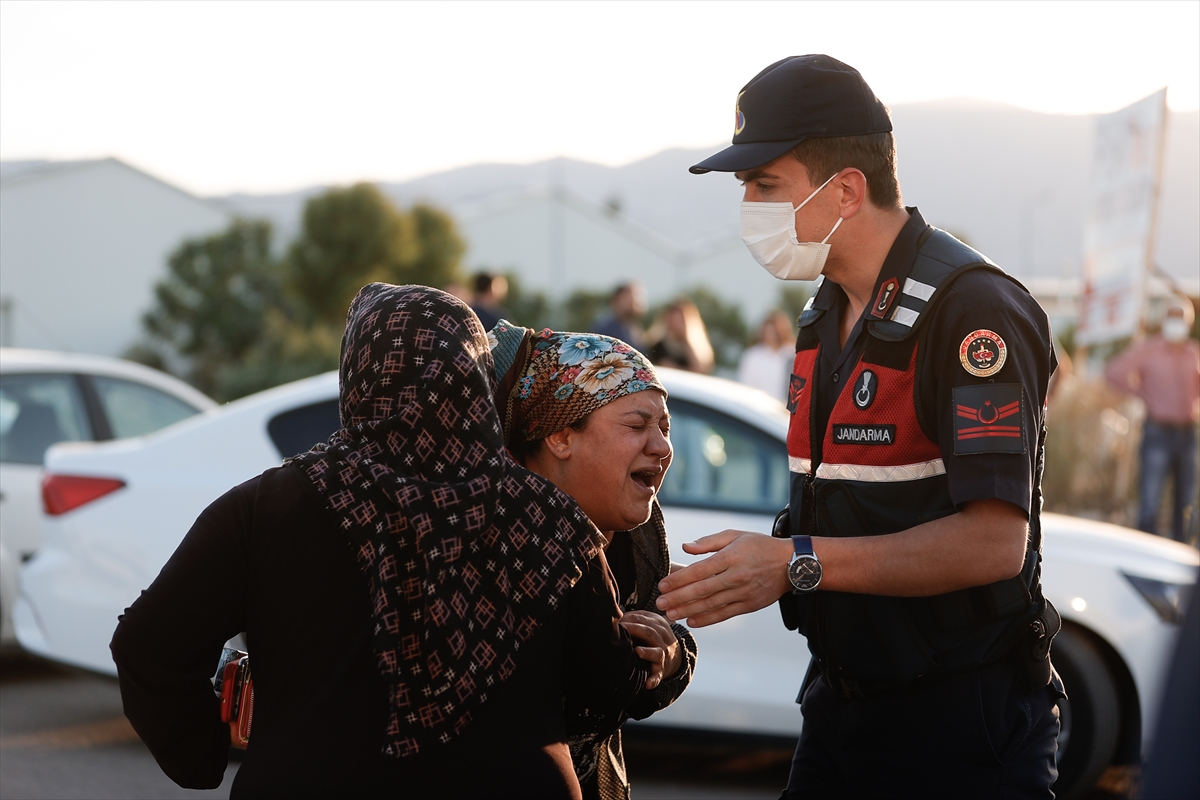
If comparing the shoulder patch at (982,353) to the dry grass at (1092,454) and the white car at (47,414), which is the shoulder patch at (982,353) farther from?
the dry grass at (1092,454)

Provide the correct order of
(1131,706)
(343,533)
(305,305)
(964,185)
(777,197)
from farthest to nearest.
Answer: (964,185) → (305,305) → (1131,706) → (777,197) → (343,533)

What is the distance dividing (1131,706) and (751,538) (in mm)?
3235

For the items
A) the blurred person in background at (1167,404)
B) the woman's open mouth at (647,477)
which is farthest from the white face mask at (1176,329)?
the woman's open mouth at (647,477)

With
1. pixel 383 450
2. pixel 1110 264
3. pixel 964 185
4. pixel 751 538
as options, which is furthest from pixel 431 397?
pixel 964 185

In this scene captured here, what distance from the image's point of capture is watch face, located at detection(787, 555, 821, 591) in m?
2.16

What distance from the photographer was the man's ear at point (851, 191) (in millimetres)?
2395

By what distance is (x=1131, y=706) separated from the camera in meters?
4.73

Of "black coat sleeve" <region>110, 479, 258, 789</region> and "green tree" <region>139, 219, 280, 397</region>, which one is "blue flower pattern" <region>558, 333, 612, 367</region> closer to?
"black coat sleeve" <region>110, 479, 258, 789</region>

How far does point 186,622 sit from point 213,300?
37.3 metres

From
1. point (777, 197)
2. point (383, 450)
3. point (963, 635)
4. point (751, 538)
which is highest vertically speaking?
point (777, 197)

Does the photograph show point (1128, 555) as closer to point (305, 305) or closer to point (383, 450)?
point (383, 450)

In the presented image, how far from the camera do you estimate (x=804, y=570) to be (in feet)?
7.09

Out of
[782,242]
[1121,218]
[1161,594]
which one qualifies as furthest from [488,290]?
[782,242]

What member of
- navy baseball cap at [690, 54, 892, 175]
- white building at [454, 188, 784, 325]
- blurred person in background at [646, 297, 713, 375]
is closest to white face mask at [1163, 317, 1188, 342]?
blurred person in background at [646, 297, 713, 375]
